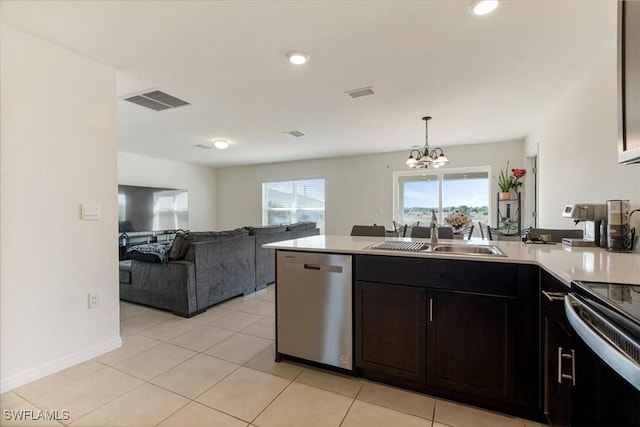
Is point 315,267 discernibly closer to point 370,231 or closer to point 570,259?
point 370,231

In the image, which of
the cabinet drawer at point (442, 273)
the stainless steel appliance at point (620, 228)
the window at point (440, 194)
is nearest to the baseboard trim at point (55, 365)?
the cabinet drawer at point (442, 273)

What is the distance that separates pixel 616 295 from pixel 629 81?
1102 mm

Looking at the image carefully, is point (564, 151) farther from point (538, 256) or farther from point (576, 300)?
point (576, 300)

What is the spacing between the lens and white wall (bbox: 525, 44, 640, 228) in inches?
83.0

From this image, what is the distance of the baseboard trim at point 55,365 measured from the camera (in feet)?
6.23

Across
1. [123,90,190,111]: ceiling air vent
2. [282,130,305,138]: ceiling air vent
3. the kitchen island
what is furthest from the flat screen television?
the kitchen island

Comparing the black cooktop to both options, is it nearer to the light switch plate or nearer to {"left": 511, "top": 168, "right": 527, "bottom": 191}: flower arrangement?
the light switch plate

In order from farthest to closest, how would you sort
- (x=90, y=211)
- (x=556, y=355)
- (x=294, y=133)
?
1. (x=294, y=133)
2. (x=90, y=211)
3. (x=556, y=355)

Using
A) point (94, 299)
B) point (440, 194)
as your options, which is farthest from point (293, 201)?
point (94, 299)

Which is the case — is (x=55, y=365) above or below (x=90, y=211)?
below

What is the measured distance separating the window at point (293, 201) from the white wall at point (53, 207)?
4.91 meters

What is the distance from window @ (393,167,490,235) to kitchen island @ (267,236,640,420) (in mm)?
3944

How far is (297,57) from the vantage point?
7.68 ft

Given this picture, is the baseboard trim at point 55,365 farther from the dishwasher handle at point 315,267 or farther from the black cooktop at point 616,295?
the black cooktop at point 616,295
